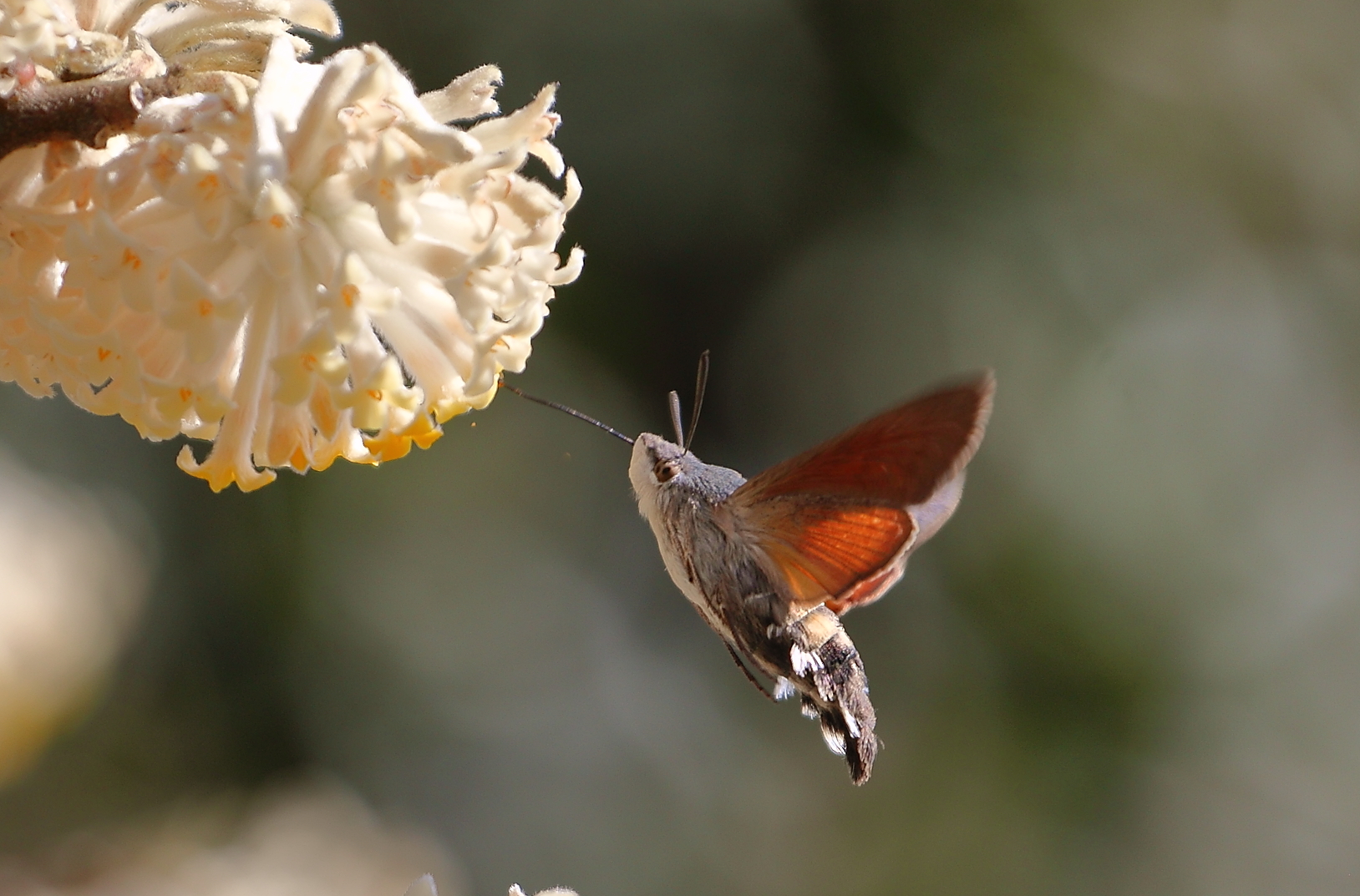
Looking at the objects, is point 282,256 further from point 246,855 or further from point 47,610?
point 246,855

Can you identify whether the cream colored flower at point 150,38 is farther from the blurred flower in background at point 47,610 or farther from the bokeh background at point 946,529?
the bokeh background at point 946,529

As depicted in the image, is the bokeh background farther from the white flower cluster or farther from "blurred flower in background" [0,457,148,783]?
the white flower cluster

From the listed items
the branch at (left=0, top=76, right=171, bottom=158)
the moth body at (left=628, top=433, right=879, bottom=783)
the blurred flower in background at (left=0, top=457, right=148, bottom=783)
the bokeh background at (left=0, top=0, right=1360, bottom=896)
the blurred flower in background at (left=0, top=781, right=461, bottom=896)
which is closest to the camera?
the branch at (left=0, top=76, right=171, bottom=158)

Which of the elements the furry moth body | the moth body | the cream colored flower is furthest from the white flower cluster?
the moth body

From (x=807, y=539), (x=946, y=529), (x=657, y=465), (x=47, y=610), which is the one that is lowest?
(x=946, y=529)

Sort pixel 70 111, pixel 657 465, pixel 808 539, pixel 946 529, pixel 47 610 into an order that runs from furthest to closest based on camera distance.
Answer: pixel 946 529 < pixel 47 610 < pixel 657 465 < pixel 808 539 < pixel 70 111

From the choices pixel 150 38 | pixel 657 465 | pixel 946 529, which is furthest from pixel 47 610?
pixel 946 529

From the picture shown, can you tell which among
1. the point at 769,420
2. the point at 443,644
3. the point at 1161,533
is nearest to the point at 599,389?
the point at 769,420
